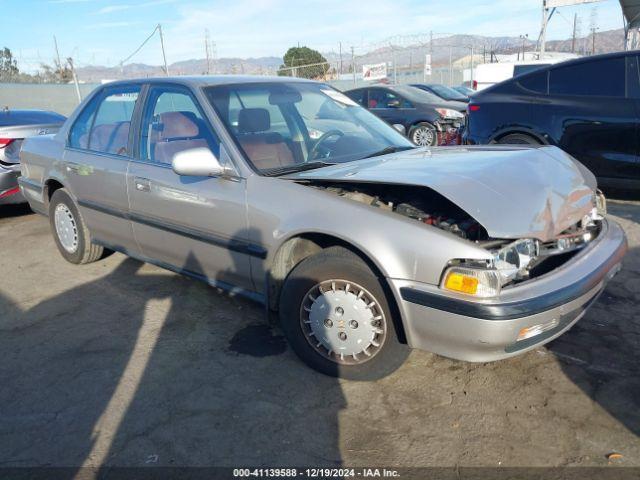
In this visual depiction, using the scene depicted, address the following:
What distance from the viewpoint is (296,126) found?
149 inches

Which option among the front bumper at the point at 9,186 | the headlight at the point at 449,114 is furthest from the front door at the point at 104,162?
the headlight at the point at 449,114

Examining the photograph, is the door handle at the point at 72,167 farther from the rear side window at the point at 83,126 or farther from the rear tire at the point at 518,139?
the rear tire at the point at 518,139

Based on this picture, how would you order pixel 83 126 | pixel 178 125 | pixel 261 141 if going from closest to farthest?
1. pixel 261 141
2. pixel 178 125
3. pixel 83 126

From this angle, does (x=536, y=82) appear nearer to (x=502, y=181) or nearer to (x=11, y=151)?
(x=502, y=181)

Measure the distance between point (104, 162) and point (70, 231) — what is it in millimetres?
1107

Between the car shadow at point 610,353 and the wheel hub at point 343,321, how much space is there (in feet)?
3.68

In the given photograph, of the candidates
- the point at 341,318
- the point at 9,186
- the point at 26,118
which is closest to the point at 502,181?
the point at 341,318

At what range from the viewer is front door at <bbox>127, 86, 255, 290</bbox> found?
3.30 m

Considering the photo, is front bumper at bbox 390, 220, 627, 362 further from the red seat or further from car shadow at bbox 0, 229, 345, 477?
the red seat

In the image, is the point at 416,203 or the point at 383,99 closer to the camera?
the point at 416,203

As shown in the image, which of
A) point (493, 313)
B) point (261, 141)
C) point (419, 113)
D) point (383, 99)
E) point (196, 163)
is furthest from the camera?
point (383, 99)

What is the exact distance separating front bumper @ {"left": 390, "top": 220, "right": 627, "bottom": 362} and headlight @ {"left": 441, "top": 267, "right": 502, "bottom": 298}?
0.14ft

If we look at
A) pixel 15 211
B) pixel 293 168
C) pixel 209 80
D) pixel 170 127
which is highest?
pixel 209 80

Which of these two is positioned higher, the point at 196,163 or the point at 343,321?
the point at 196,163
